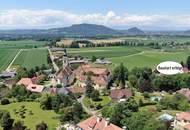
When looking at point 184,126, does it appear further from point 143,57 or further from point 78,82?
point 143,57

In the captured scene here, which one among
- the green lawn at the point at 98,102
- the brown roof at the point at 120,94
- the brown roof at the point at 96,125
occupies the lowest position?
the green lawn at the point at 98,102

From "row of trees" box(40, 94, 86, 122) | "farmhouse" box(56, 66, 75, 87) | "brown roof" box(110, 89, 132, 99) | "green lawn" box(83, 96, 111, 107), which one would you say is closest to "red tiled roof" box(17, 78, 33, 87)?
"farmhouse" box(56, 66, 75, 87)

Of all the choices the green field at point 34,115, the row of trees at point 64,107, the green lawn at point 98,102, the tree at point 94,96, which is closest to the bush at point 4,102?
the green field at point 34,115

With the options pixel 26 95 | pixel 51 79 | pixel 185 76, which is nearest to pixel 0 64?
pixel 51 79

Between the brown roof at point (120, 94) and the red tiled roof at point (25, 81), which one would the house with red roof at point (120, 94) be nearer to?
the brown roof at point (120, 94)

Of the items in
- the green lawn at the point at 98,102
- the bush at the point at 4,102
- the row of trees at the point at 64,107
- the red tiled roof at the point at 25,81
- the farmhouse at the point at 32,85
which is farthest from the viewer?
the red tiled roof at the point at 25,81

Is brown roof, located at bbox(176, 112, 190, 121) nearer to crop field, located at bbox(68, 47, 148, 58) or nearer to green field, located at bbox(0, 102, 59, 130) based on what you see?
green field, located at bbox(0, 102, 59, 130)
